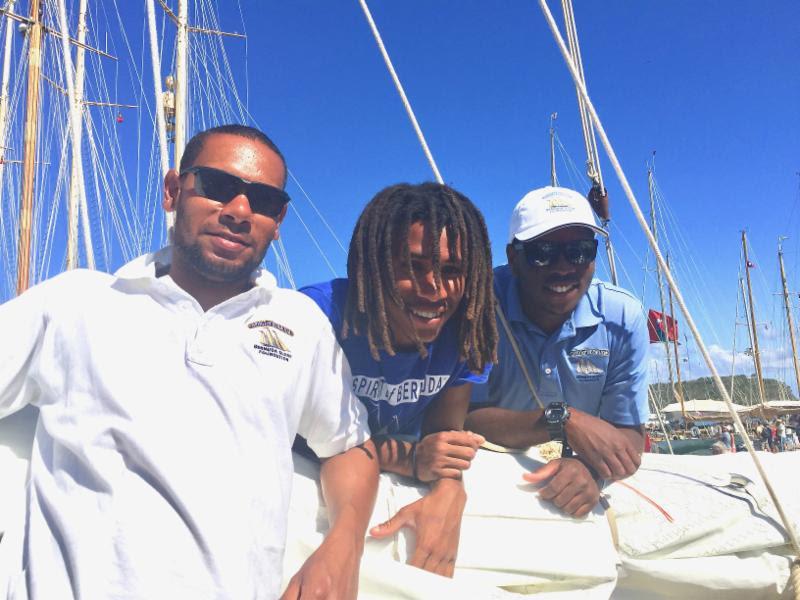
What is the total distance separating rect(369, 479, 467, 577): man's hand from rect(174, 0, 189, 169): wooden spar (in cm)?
1202

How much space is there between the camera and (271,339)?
1688 millimetres

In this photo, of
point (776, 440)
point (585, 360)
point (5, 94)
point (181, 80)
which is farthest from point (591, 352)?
point (776, 440)

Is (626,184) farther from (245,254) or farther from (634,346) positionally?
(245,254)

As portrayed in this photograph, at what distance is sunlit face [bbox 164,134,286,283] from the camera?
1.79m

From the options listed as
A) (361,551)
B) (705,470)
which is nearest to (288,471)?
(361,551)

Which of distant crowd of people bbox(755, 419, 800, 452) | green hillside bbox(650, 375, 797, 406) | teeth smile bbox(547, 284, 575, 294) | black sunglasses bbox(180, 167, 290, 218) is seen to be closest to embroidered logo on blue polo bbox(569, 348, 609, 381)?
teeth smile bbox(547, 284, 575, 294)

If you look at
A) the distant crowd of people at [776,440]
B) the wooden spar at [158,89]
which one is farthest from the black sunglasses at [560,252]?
the distant crowd of people at [776,440]

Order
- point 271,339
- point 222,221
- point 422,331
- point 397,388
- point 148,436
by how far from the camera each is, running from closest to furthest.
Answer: point 148,436 < point 271,339 < point 222,221 < point 422,331 < point 397,388

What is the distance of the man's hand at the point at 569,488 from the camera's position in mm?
2066

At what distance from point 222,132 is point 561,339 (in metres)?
1.60

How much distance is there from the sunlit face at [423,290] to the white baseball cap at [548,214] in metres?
0.68

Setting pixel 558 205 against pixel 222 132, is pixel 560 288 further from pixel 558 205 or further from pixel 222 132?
pixel 222 132

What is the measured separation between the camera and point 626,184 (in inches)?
94.3

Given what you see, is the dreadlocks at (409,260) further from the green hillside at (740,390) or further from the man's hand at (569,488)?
the green hillside at (740,390)
